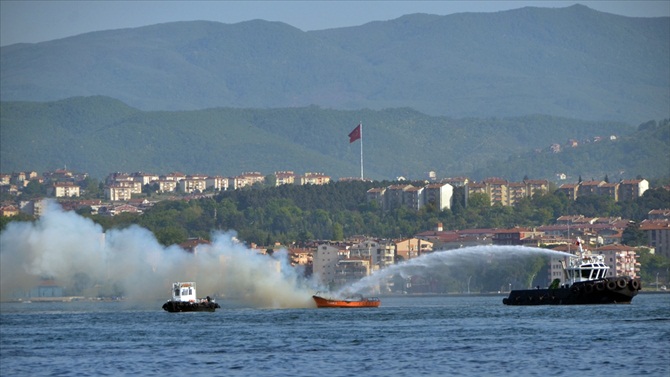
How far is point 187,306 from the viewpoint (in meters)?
126

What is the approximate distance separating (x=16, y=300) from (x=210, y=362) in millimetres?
124535

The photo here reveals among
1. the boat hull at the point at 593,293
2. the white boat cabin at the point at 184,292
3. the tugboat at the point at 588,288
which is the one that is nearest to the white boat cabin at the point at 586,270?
the tugboat at the point at 588,288

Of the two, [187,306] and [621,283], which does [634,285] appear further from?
[187,306]

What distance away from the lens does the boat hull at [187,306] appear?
125 meters

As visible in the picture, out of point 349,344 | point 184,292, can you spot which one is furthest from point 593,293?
point 349,344

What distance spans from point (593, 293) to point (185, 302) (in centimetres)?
3054

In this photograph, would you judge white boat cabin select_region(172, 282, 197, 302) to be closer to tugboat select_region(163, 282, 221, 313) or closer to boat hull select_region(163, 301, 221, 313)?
tugboat select_region(163, 282, 221, 313)

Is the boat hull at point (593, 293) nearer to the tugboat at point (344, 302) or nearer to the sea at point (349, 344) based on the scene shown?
the sea at point (349, 344)

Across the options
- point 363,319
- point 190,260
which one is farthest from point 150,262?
point 363,319

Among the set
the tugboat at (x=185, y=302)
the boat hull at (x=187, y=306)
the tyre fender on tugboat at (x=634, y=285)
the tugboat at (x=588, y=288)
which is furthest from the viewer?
the tugboat at (x=185, y=302)

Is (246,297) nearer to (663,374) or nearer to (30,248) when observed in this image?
(30,248)

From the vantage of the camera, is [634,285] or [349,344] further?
[634,285]

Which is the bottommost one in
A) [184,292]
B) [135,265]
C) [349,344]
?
[349,344]

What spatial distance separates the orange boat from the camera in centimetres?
A: 12594
